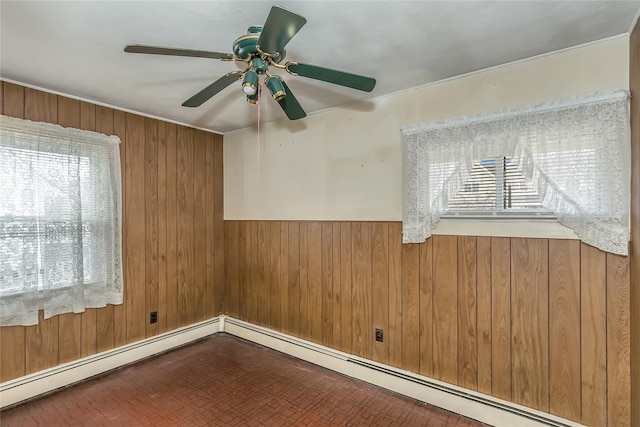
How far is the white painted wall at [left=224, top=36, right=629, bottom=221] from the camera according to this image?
188cm

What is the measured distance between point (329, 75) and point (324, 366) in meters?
2.47

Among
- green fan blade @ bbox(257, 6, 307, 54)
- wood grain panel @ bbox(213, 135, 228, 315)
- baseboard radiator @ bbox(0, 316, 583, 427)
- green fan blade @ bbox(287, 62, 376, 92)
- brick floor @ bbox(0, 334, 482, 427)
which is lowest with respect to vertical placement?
brick floor @ bbox(0, 334, 482, 427)

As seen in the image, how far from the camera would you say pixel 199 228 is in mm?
3580

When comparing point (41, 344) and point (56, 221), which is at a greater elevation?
point (56, 221)

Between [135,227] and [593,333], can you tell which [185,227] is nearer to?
[135,227]

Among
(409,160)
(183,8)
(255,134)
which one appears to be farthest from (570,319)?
(255,134)

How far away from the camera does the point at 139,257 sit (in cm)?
306

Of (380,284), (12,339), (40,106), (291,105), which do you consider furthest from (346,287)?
(40,106)

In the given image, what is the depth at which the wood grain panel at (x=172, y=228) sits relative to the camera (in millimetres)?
3295

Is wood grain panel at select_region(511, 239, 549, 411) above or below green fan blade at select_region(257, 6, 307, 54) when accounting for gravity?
below

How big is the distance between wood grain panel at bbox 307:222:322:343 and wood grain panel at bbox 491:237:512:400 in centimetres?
144

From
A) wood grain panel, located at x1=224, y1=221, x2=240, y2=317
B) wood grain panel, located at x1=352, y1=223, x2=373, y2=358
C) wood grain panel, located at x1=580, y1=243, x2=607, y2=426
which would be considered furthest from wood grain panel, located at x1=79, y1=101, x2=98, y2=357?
wood grain panel, located at x1=580, y1=243, x2=607, y2=426

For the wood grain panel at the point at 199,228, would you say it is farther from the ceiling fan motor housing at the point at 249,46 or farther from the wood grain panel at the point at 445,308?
the ceiling fan motor housing at the point at 249,46

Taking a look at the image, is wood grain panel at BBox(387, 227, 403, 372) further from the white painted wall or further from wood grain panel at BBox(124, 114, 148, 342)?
wood grain panel at BBox(124, 114, 148, 342)
